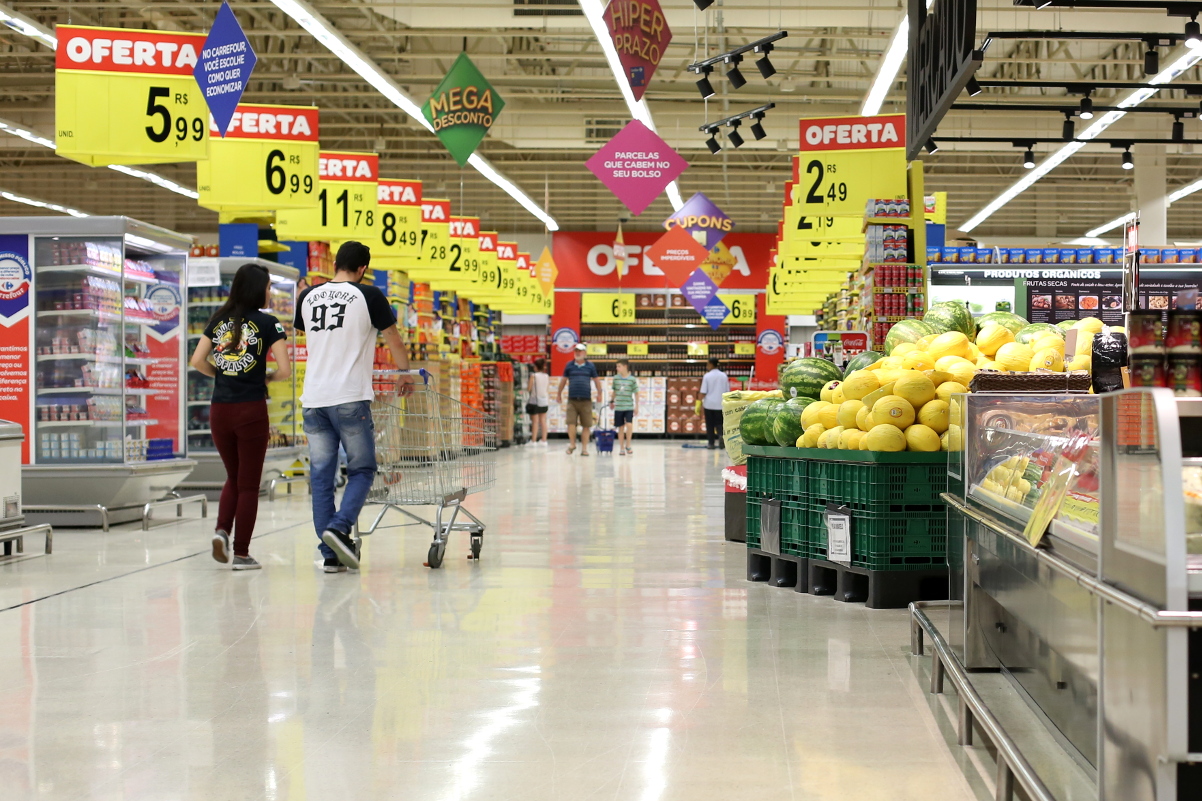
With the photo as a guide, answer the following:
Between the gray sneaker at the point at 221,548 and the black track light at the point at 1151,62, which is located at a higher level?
the black track light at the point at 1151,62

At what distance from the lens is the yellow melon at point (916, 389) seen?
4.81 metres

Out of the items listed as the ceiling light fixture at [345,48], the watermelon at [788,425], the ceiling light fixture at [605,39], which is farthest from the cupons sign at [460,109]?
the watermelon at [788,425]

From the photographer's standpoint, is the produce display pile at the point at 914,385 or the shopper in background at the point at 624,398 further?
the shopper in background at the point at 624,398

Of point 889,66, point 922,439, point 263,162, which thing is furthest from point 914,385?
point 889,66

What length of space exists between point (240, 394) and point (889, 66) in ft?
28.6

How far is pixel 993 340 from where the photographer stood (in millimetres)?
5020

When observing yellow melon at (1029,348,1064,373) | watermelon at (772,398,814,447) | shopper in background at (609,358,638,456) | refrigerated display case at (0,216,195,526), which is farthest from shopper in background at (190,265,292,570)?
shopper in background at (609,358,638,456)

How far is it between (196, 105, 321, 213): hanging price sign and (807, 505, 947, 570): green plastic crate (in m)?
6.57

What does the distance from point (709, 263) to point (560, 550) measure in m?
15.1

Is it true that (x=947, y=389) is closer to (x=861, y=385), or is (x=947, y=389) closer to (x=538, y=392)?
(x=861, y=385)

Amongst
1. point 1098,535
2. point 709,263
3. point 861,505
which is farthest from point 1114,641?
point 709,263

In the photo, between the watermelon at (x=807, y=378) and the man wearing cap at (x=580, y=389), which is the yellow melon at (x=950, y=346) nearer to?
the watermelon at (x=807, y=378)

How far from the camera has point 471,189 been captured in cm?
2486

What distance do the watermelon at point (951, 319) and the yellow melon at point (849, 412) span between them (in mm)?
1004
